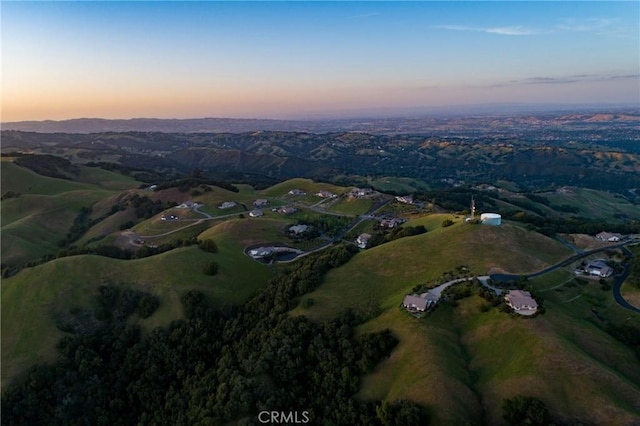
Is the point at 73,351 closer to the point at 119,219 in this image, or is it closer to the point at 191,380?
the point at 191,380

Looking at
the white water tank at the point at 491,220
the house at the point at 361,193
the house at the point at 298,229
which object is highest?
the white water tank at the point at 491,220

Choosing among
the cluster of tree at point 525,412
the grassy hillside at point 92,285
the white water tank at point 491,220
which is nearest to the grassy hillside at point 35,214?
the grassy hillside at point 92,285

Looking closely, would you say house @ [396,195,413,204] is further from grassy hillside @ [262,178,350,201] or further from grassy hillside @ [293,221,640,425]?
grassy hillside @ [293,221,640,425]

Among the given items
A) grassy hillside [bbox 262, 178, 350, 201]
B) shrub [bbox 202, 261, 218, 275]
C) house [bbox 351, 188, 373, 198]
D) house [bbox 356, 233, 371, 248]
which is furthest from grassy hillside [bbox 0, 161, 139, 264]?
house [bbox 351, 188, 373, 198]

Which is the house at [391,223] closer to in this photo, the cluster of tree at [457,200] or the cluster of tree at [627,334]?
the cluster of tree at [457,200]

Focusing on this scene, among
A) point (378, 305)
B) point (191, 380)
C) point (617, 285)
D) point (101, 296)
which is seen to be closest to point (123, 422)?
point (191, 380)

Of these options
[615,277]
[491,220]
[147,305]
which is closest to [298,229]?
[147,305]

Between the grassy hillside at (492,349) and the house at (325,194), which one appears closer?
the grassy hillside at (492,349)
